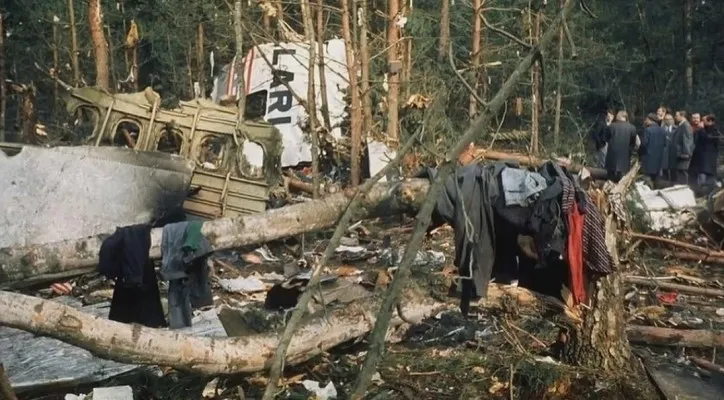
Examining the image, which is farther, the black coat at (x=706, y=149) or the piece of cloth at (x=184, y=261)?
the black coat at (x=706, y=149)

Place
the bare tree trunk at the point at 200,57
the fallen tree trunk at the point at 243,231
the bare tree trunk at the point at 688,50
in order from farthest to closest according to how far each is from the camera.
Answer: the bare tree trunk at the point at 688,50
the bare tree trunk at the point at 200,57
the fallen tree trunk at the point at 243,231

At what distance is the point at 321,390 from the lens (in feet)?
18.4

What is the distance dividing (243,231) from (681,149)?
12.1 meters

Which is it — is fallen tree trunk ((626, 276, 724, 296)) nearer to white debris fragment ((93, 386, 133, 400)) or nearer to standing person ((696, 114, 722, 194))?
white debris fragment ((93, 386, 133, 400))

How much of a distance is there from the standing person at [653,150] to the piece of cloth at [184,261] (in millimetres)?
12075

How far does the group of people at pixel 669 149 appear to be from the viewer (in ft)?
49.5

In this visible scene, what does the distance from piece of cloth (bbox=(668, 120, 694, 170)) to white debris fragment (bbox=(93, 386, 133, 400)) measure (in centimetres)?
1271

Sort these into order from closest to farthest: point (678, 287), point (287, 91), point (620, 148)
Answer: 1. point (678, 287)
2. point (620, 148)
3. point (287, 91)

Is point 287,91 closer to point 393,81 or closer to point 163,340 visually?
point 393,81

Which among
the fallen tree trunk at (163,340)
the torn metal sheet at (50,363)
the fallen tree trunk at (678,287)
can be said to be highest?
the fallen tree trunk at (163,340)

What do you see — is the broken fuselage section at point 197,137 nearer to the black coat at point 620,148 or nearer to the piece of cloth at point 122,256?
the piece of cloth at point 122,256

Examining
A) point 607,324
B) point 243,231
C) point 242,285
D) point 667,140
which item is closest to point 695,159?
point 667,140

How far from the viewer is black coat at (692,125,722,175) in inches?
603

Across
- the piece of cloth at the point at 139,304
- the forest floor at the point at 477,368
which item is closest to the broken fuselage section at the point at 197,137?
the forest floor at the point at 477,368
